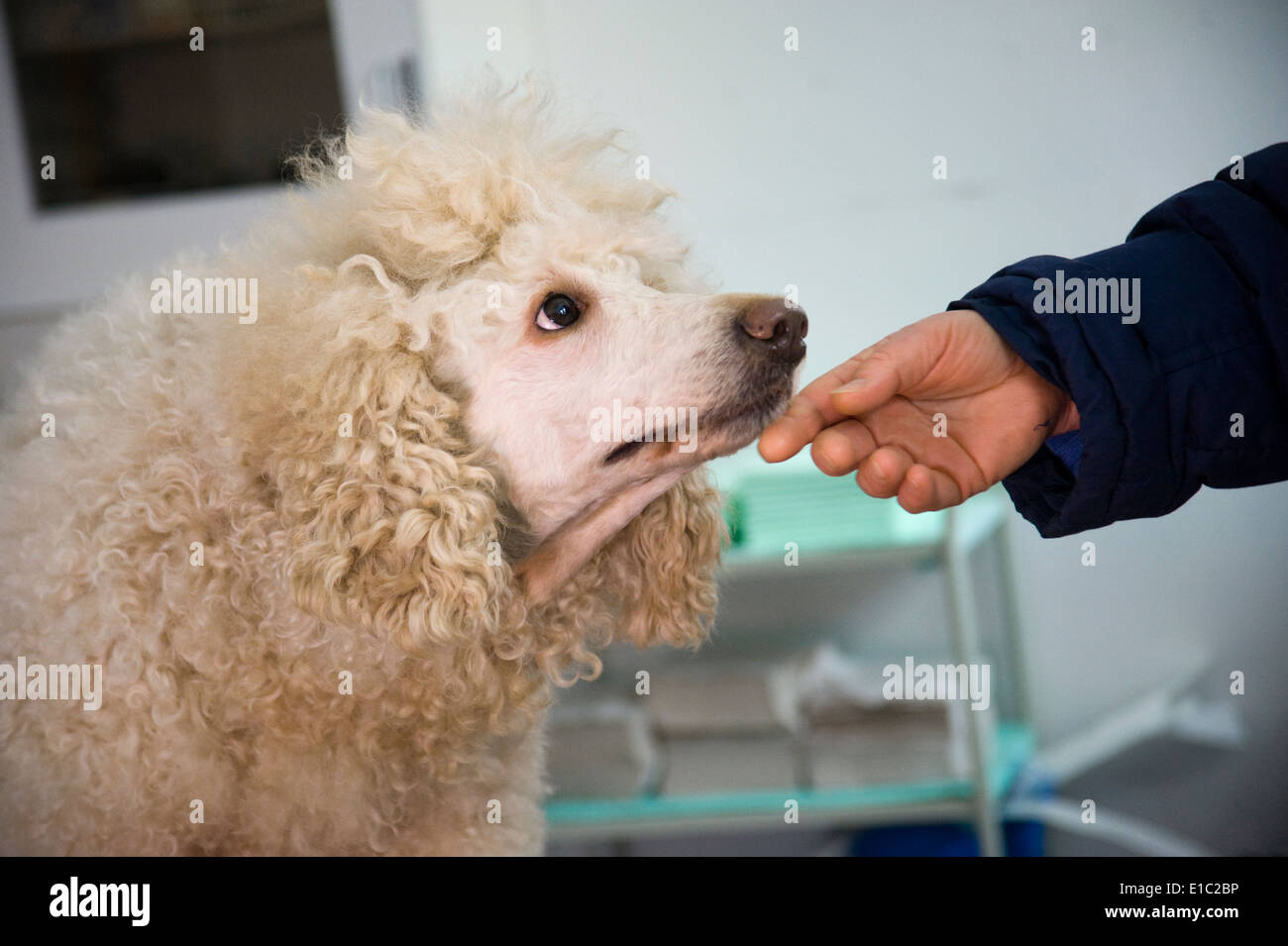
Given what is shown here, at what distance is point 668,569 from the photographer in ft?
3.30

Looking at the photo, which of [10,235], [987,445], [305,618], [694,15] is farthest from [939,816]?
[10,235]

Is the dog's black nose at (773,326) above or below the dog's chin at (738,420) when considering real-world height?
above

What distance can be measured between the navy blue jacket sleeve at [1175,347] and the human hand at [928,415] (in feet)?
0.16

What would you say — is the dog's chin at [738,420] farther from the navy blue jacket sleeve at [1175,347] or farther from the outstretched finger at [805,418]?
the navy blue jacket sleeve at [1175,347]

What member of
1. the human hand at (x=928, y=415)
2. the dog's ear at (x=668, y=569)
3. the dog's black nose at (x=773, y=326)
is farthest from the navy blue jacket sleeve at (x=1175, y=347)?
the dog's ear at (x=668, y=569)

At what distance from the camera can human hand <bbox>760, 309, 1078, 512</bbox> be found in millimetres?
841

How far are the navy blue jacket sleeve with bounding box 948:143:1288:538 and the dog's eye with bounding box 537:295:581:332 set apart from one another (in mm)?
345

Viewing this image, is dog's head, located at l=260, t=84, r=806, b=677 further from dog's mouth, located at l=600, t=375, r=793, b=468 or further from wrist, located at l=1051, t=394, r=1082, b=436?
wrist, located at l=1051, t=394, r=1082, b=436

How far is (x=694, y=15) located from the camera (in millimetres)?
2010

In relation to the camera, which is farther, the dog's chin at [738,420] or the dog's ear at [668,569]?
the dog's ear at [668,569]

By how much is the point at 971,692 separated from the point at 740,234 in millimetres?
952

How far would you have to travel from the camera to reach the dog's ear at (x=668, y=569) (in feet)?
3.30

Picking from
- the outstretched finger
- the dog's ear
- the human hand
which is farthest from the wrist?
the dog's ear
